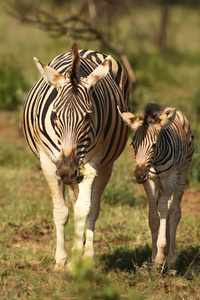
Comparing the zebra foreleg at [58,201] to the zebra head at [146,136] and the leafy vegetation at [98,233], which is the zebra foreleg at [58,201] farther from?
the zebra head at [146,136]

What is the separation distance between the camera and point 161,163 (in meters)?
5.17

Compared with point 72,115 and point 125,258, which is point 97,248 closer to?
point 125,258

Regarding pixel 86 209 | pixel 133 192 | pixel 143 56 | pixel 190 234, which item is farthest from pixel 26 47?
pixel 86 209

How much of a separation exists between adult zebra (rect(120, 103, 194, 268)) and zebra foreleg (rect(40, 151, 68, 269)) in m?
0.68

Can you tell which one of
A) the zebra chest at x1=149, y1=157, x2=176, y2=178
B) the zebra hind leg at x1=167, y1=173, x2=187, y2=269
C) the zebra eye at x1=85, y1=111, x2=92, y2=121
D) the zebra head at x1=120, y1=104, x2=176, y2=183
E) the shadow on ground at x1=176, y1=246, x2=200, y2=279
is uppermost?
the zebra eye at x1=85, y1=111, x2=92, y2=121

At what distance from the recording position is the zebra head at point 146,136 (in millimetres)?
4746

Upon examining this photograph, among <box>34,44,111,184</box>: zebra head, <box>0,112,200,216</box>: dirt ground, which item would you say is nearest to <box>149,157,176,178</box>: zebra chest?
<box>34,44,111,184</box>: zebra head

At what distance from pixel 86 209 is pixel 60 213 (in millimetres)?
300

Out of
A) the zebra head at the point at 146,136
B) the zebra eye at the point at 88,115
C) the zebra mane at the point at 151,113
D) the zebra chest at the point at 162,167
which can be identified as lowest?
the zebra chest at the point at 162,167

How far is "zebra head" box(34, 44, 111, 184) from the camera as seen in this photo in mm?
4266

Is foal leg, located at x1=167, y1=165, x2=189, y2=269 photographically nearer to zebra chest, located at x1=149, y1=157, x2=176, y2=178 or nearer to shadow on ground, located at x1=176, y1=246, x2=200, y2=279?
shadow on ground, located at x1=176, y1=246, x2=200, y2=279

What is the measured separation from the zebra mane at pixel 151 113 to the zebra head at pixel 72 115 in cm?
55

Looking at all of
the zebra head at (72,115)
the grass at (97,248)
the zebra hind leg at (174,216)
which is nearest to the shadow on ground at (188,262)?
the grass at (97,248)

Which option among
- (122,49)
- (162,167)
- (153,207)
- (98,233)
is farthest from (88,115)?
(122,49)
